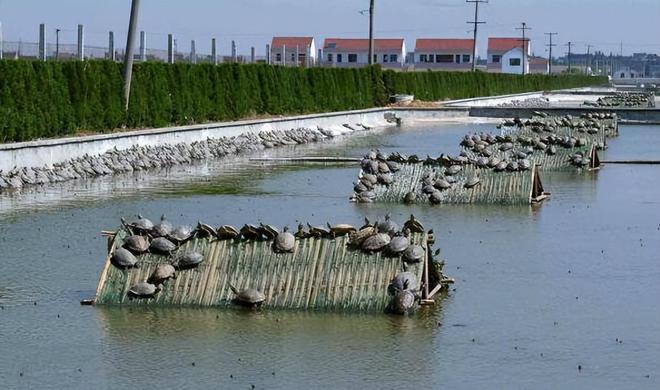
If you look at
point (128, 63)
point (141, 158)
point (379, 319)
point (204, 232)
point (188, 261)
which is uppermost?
point (128, 63)

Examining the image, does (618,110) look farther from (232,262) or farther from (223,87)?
(232,262)

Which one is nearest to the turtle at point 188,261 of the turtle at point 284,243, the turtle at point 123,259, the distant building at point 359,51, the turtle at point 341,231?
the turtle at point 123,259

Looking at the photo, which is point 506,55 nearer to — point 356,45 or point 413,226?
point 356,45

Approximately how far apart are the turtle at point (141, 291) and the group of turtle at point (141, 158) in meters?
10.6

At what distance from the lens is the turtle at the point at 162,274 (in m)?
12.0

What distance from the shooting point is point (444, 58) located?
527 ft

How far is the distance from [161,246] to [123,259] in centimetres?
36

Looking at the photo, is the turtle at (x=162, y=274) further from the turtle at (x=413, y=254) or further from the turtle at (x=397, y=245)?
the turtle at (x=413, y=254)

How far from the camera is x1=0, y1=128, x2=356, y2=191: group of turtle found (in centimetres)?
2327

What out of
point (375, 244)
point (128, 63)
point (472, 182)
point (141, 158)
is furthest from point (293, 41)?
point (375, 244)

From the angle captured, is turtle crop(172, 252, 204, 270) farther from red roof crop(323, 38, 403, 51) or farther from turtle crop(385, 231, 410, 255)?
red roof crop(323, 38, 403, 51)

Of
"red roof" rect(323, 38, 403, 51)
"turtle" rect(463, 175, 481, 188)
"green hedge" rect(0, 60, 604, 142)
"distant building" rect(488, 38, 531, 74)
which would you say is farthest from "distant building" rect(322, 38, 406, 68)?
"turtle" rect(463, 175, 481, 188)

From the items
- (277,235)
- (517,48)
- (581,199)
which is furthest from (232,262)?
(517,48)

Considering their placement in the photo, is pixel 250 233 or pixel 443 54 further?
pixel 443 54
